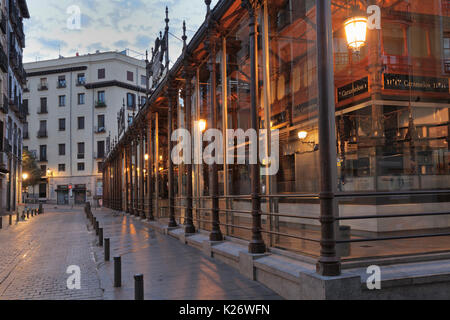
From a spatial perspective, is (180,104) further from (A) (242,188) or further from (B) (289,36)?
(B) (289,36)

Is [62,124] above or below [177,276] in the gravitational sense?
above

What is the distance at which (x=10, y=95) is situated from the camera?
36188mm

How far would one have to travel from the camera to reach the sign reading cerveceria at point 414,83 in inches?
330

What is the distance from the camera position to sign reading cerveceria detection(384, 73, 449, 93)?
838 centimetres

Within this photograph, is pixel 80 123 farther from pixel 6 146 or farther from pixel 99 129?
pixel 6 146

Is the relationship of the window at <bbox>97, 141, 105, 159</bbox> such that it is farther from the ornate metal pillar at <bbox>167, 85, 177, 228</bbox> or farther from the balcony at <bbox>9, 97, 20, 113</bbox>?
the ornate metal pillar at <bbox>167, 85, 177, 228</bbox>

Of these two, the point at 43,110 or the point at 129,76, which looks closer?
the point at 129,76

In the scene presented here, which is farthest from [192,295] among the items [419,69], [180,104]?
[180,104]

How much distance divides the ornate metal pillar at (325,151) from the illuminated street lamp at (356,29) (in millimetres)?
1175

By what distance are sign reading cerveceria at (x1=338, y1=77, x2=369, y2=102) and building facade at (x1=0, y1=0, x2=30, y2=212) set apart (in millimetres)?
26218

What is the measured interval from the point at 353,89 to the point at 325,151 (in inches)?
104

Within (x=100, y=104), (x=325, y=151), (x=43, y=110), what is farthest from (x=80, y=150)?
(x=325, y=151)

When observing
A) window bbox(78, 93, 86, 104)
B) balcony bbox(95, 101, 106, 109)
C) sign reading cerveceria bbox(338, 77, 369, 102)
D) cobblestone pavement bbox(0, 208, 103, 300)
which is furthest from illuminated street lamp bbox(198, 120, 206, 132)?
window bbox(78, 93, 86, 104)

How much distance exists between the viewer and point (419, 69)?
8.67 metres
